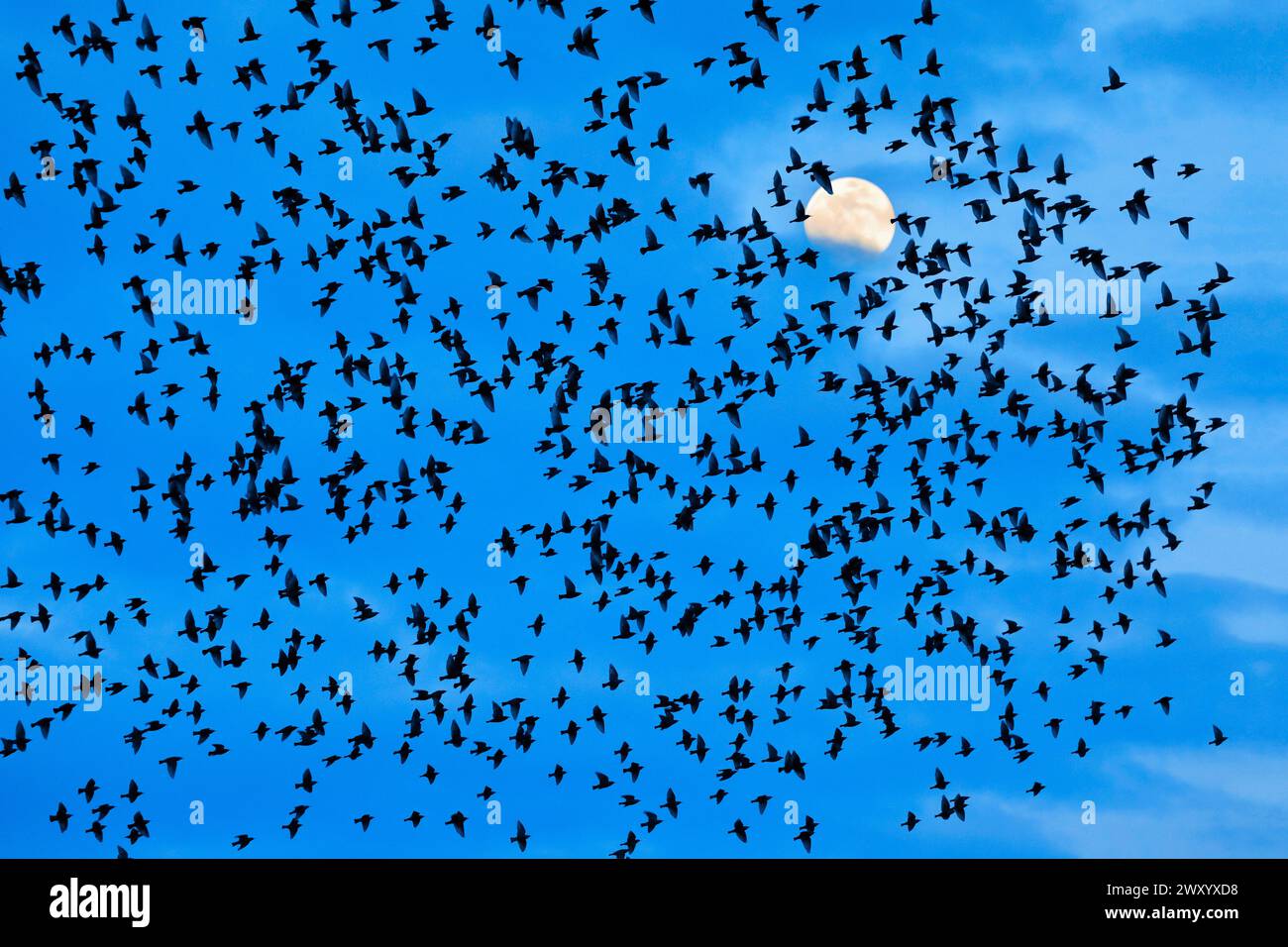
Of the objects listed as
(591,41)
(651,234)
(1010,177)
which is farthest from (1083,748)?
(591,41)

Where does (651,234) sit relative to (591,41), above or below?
below

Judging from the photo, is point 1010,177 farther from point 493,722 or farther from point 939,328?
point 493,722

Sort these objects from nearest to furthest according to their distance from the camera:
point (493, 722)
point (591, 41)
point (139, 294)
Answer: point (591, 41) < point (139, 294) < point (493, 722)

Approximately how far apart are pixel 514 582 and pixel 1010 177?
27.0 metres

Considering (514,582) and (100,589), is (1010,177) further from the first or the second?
(100,589)

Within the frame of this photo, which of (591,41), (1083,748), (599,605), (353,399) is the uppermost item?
(591,41)

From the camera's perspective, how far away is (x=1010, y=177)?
7000 cm

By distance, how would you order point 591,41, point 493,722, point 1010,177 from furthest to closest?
point 493,722 → point 1010,177 → point 591,41

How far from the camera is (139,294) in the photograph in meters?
75.4
